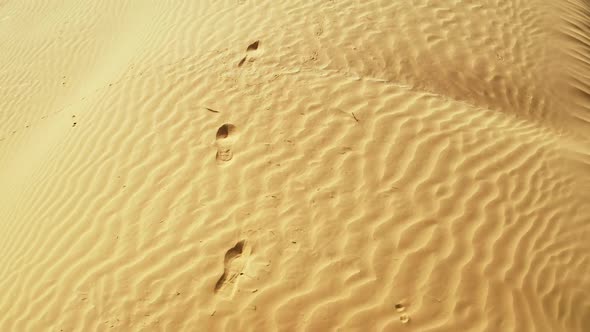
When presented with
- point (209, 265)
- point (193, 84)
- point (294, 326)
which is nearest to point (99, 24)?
point (193, 84)

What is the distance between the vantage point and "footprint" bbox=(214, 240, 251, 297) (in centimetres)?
420

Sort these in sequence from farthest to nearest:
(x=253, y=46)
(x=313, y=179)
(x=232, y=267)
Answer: (x=253, y=46) < (x=313, y=179) < (x=232, y=267)

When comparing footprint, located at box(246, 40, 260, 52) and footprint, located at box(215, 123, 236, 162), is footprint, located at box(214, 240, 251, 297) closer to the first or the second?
footprint, located at box(215, 123, 236, 162)

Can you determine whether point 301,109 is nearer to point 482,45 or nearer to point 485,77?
point 485,77

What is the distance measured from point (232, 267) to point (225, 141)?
167cm

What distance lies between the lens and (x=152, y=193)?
5000 mm

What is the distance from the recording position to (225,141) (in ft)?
17.8

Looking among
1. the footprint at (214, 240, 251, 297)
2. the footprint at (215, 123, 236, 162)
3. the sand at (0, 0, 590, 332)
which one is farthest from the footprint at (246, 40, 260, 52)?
Result: the footprint at (214, 240, 251, 297)

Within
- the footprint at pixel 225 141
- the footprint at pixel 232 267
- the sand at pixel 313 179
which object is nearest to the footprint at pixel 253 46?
the sand at pixel 313 179

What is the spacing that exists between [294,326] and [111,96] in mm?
4304

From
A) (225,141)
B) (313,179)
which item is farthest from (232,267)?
(225,141)

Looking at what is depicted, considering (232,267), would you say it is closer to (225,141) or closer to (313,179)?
(313,179)

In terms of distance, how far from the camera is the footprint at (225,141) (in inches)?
206

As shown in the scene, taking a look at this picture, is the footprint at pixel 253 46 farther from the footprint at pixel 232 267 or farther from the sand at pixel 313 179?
the footprint at pixel 232 267
